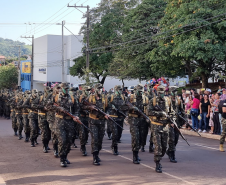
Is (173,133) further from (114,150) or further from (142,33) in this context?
(142,33)

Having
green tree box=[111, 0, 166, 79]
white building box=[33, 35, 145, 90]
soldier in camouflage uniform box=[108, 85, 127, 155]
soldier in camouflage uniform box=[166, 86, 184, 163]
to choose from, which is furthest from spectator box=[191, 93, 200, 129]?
white building box=[33, 35, 145, 90]

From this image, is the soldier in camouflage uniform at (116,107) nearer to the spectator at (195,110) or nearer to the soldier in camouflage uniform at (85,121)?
the soldier in camouflage uniform at (85,121)

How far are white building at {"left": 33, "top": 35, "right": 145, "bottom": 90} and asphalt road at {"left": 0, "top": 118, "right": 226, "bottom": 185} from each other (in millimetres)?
40121

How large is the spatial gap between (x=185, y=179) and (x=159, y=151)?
905 mm

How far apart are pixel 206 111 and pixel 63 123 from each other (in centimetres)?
821

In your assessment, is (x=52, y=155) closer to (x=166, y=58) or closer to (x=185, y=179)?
(x=185, y=179)

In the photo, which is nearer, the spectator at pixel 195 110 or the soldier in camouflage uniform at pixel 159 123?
the soldier in camouflage uniform at pixel 159 123

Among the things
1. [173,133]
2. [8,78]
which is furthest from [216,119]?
[8,78]

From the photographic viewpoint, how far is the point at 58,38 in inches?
2168

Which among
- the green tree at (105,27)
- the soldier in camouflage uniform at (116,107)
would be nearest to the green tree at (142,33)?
the green tree at (105,27)

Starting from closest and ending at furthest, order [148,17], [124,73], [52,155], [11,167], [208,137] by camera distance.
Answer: [11,167]
[52,155]
[208,137]
[148,17]
[124,73]

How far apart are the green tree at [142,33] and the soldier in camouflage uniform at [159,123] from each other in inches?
806

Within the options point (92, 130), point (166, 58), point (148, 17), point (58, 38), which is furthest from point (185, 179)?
point (58, 38)

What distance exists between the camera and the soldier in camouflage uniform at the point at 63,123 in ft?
28.2
